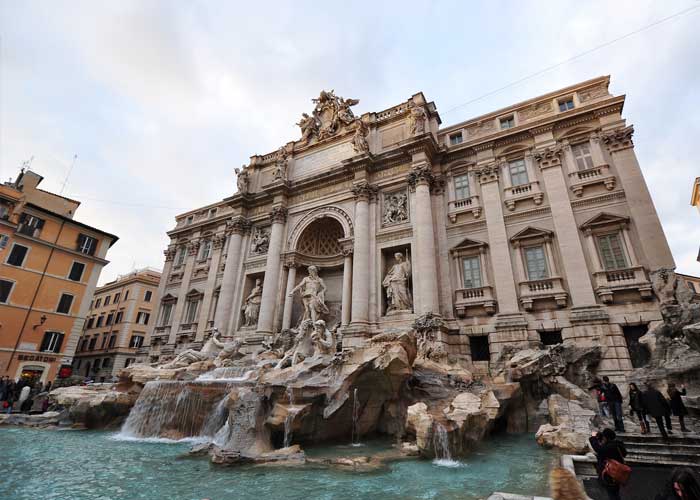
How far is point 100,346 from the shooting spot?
35438 mm

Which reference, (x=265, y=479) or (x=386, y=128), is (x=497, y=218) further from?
(x=265, y=479)

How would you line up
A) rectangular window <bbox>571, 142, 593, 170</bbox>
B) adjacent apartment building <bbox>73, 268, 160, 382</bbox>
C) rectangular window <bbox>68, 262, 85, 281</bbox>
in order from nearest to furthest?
rectangular window <bbox>571, 142, 593, 170</bbox> < rectangular window <bbox>68, 262, 85, 281</bbox> < adjacent apartment building <bbox>73, 268, 160, 382</bbox>

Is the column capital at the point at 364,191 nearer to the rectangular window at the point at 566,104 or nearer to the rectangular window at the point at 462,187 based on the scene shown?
the rectangular window at the point at 462,187

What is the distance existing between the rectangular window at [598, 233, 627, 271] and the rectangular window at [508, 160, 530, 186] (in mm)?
4275

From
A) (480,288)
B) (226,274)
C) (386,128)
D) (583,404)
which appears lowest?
(583,404)

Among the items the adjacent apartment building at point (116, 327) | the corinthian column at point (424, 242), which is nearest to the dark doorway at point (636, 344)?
the corinthian column at point (424, 242)

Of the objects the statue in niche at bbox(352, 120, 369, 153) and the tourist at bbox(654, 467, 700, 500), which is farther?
the statue in niche at bbox(352, 120, 369, 153)

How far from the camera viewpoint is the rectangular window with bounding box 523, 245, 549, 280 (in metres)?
14.6

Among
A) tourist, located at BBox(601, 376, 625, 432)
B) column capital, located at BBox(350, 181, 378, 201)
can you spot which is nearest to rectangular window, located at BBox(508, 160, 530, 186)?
column capital, located at BBox(350, 181, 378, 201)

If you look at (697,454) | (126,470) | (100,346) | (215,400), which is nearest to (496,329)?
(697,454)

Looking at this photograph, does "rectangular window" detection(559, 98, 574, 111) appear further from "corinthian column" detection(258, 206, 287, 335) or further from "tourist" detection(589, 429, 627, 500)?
"tourist" detection(589, 429, 627, 500)

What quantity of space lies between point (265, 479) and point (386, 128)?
19137 mm

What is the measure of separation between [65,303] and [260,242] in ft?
49.0

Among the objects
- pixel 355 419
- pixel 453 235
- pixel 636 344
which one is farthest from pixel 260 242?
pixel 636 344
